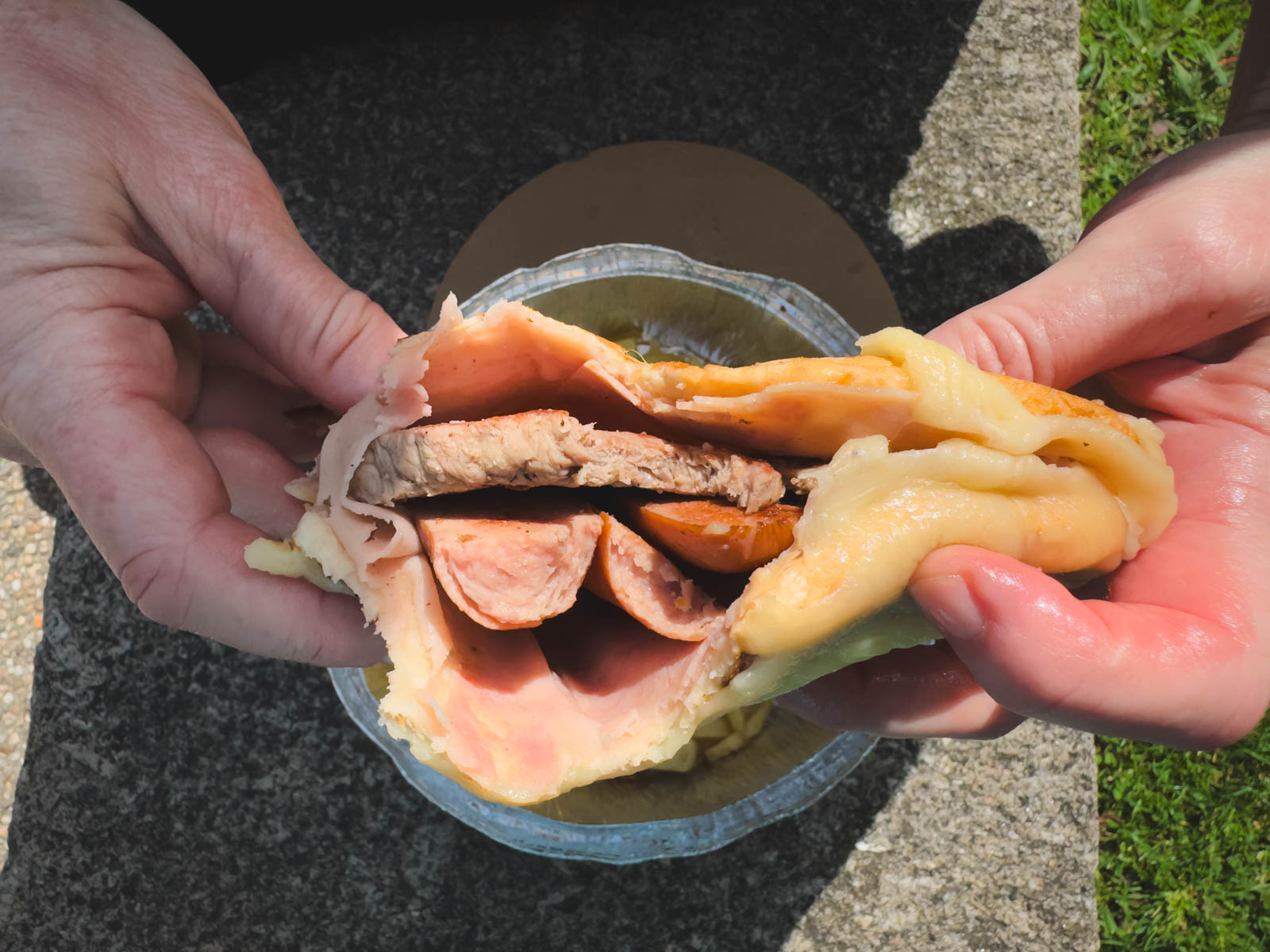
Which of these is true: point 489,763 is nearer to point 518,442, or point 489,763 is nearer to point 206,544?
point 518,442

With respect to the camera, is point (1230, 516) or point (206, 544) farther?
point (1230, 516)

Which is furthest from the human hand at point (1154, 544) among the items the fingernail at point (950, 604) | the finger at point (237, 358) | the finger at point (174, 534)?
the finger at point (237, 358)

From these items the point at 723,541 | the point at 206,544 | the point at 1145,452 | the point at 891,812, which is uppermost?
the point at 1145,452

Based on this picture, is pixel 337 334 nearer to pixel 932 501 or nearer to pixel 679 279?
pixel 679 279

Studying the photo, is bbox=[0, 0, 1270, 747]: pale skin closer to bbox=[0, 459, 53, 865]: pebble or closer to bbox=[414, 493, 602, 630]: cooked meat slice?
bbox=[414, 493, 602, 630]: cooked meat slice

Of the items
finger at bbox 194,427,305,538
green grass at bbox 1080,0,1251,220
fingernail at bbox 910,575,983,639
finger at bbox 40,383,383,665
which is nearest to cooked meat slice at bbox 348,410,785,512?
fingernail at bbox 910,575,983,639

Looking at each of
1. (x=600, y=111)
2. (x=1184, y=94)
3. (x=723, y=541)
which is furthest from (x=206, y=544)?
(x=1184, y=94)

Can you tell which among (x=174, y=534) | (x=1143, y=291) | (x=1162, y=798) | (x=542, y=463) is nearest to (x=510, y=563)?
(x=542, y=463)
